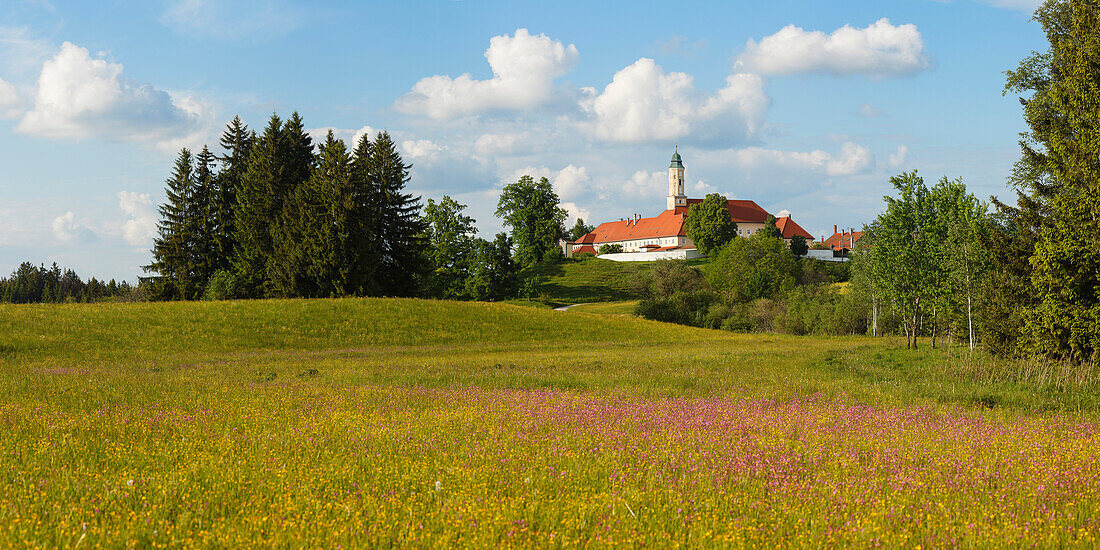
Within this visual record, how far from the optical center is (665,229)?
518 ft

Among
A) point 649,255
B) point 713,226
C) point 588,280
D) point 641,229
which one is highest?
point 641,229

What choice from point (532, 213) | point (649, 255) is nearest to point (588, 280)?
point (532, 213)

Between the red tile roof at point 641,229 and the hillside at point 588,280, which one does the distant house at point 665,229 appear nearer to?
the red tile roof at point 641,229

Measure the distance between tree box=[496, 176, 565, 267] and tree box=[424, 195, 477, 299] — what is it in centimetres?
2918

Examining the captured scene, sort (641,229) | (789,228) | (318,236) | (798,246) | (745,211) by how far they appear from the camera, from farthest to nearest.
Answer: (641,229) → (745,211) → (789,228) → (798,246) → (318,236)

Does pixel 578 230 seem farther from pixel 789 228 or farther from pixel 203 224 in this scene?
pixel 203 224

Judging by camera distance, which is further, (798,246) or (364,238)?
(798,246)

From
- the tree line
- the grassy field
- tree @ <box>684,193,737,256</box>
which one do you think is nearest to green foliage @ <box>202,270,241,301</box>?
the tree line

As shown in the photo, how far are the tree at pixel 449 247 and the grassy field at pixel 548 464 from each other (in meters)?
57.9

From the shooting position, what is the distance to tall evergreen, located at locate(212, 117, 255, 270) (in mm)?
61844

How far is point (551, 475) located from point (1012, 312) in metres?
24.5

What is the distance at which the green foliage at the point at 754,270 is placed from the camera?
88812 mm

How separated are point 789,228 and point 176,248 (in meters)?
129

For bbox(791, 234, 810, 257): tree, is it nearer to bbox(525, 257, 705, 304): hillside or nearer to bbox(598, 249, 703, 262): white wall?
bbox(598, 249, 703, 262): white wall
